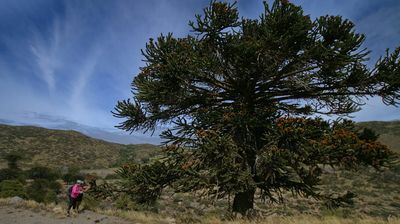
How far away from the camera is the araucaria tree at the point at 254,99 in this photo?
29.0 feet

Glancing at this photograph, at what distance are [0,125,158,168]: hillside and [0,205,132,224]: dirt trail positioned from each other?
1560 inches

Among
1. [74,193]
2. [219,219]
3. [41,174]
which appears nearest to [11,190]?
[74,193]

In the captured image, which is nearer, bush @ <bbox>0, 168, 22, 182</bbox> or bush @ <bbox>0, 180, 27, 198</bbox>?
bush @ <bbox>0, 180, 27, 198</bbox>

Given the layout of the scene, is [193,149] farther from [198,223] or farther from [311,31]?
[311,31]

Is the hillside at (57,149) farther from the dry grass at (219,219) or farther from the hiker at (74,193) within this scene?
the hiker at (74,193)

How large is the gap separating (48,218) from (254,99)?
8876 mm

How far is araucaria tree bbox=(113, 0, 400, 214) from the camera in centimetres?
884

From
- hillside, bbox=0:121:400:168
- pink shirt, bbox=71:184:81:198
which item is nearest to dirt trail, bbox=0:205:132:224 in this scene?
pink shirt, bbox=71:184:81:198

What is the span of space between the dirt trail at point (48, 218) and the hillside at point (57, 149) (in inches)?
1560

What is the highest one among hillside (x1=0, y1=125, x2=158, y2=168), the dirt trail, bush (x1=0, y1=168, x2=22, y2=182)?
hillside (x1=0, y1=125, x2=158, y2=168)

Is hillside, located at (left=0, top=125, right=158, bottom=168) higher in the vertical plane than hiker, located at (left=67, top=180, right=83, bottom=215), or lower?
higher

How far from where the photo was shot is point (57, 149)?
62875mm

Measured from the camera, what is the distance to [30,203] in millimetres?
15859

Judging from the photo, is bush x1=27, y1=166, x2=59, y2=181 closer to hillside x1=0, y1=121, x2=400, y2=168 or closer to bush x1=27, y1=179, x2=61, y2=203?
bush x1=27, y1=179, x2=61, y2=203
